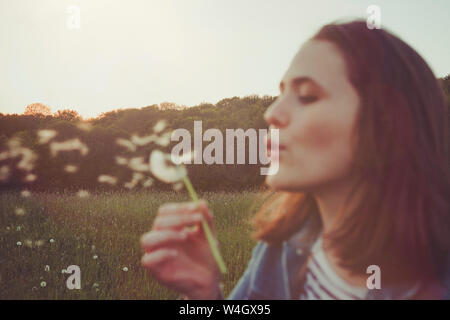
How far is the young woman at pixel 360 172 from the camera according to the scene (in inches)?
40.3

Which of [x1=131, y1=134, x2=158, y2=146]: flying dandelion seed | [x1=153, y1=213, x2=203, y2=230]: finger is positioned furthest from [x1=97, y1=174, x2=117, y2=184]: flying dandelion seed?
[x1=153, y1=213, x2=203, y2=230]: finger

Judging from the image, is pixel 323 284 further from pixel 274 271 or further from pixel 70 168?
pixel 70 168

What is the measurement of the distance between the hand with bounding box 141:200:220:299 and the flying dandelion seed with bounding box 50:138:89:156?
6.14 feet

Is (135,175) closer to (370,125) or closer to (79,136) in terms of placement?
(79,136)

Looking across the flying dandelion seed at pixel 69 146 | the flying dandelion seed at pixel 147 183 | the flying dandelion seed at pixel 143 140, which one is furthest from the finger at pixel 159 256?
the flying dandelion seed at pixel 69 146

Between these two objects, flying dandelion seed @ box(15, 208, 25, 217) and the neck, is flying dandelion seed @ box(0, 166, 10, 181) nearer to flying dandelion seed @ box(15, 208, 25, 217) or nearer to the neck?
flying dandelion seed @ box(15, 208, 25, 217)

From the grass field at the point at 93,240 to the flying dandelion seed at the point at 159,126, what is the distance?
383mm

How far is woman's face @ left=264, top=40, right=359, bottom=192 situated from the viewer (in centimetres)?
102

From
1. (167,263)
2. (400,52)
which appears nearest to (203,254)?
(167,263)

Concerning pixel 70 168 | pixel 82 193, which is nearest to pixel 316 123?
pixel 82 193

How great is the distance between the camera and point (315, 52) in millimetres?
1075

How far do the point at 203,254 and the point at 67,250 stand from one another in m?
1.44

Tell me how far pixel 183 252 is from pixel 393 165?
0.61m

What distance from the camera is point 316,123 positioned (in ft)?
3.34
